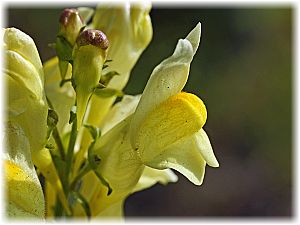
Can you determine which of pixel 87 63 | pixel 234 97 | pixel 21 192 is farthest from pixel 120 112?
pixel 234 97

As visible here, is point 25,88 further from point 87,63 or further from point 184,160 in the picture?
point 184,160

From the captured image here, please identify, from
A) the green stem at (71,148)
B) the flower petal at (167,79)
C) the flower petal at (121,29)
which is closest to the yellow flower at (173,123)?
the flower petal at (167,79)

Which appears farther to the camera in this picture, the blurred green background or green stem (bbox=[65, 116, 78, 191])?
the blurred green background

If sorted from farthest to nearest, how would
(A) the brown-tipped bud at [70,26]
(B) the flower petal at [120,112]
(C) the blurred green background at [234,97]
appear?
(C) the blurred green background at [234,97] → (B) the flower petal at [120,112] → (A) the brown-tipped bud at [70,26]

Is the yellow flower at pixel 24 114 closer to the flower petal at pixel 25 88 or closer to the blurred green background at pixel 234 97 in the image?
the flower petal at pixel 25 88

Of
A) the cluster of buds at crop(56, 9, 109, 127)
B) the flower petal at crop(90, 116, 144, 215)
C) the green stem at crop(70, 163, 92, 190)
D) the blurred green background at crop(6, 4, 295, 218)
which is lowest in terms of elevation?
the blurred green background at crop(6, 4, 295, 218)

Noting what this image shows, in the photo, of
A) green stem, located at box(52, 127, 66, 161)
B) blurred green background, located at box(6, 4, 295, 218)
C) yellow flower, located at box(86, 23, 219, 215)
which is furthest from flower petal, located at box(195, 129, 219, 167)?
blurred green background, located at box(6, 4, 295, 218)

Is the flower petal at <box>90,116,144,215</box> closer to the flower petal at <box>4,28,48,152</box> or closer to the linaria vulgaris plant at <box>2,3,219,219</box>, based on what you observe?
the linaria vulgaris plant at <box>2,3,219,219</box>
